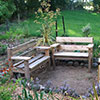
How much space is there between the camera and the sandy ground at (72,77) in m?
4.12

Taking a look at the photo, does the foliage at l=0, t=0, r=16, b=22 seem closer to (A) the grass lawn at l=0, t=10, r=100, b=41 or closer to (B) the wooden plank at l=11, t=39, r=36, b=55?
(A) the grass lawn at l=0, t=10, r=100, b=41

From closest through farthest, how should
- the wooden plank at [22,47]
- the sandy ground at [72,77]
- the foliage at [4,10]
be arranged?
1. the sandy ground at [72,77]
2. the wooden plank at [22,47]
3. the foliage at [4,10]

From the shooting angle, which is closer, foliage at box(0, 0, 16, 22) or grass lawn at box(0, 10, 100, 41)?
grass lawn at box(0, 10, 100, 41)

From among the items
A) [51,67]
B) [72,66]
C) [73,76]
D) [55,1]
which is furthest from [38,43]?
[55,1]

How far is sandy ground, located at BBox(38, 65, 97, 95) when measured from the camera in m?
4.12

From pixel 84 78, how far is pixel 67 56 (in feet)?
2.93

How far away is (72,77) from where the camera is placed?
4621 millimetres

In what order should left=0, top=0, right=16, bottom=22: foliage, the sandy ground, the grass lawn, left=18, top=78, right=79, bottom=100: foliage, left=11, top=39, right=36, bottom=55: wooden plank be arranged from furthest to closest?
left=0, top=0, right=16, bottom=22: foliage → the grass lawn → left=11, top=39, right=36, bottom=55: wooden plank → the sandy ground → left=18, top=78, right=79, bottom=100: foliage

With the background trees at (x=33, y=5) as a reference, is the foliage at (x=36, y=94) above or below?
below

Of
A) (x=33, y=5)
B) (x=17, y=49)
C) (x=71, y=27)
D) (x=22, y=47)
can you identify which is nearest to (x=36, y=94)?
(x=17, y=49)

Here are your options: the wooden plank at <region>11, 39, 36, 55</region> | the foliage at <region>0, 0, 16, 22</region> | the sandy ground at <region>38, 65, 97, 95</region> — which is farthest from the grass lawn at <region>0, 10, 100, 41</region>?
the sandy ground at <region>38, 65, 97, 95</region>

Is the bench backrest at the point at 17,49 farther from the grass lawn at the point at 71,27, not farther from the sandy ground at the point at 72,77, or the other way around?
the grass lawn at the point at 71,27

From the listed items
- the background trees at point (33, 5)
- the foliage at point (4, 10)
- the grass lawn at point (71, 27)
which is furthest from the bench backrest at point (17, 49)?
the background trees at point (33, 5)

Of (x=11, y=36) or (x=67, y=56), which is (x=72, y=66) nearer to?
(x=67, y=56)
